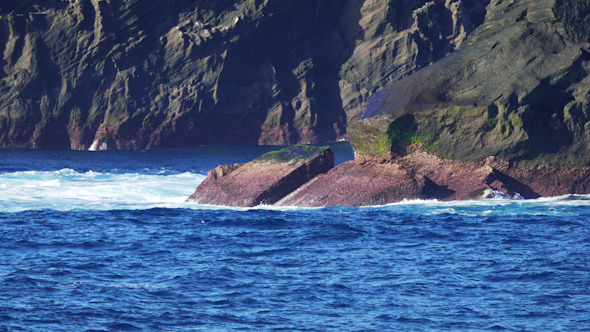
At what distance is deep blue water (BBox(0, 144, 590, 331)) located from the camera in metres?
18.5

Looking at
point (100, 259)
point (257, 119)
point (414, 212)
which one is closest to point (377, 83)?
point (257, 119)

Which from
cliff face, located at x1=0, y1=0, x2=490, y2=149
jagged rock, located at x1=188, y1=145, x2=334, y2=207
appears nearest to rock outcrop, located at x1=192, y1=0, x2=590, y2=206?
jagged rock, located at x1=188, y1=145, x2=334, y2=207

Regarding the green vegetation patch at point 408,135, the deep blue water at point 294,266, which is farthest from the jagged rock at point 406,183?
the deep blue water at point 294,266

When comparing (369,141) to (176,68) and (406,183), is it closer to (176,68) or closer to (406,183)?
(406,183)

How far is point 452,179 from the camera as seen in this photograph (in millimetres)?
33812

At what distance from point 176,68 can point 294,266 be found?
39417 millimetres

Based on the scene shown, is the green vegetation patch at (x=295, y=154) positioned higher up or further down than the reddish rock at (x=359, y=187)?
higher up

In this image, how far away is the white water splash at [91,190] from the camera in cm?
3531

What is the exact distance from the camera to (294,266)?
22984 mm

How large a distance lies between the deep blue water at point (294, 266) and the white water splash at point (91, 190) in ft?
0.97

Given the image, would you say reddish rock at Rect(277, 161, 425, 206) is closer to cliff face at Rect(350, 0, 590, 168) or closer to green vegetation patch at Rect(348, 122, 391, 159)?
green vegetation patch at Rect(348, 122, 391, 159)

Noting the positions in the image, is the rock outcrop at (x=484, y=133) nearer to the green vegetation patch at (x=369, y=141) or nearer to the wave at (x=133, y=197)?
the green vegetation patch at (x=369, y=141)

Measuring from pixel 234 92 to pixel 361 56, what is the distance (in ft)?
32.2

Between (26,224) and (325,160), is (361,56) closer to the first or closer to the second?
(325,160)
